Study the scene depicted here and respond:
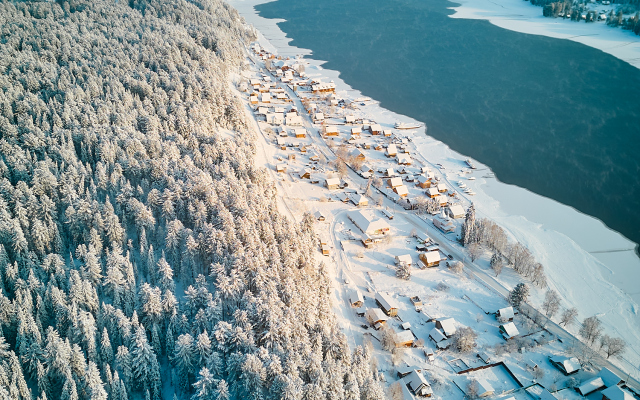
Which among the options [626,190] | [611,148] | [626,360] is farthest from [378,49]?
[626,360]

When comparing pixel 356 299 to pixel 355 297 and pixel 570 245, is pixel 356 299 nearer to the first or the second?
pixel 355 297

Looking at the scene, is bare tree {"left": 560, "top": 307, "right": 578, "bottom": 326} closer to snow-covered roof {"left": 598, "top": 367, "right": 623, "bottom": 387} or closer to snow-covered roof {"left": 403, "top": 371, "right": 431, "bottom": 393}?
snow-covered roof {"left": 598, "top": 367, "right": 623, "bottom": 387}

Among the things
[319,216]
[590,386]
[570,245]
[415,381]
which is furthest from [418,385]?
[570,245]

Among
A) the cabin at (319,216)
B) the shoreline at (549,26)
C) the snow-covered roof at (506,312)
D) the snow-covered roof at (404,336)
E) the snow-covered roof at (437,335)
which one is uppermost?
the shoreline at (549,26)

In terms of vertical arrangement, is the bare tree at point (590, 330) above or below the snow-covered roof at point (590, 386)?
above

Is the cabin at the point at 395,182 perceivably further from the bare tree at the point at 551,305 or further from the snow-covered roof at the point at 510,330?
the snow-covered roof at the point at 510,330

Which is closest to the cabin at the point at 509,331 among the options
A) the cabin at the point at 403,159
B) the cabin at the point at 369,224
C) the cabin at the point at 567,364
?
the cabin at the point at 567,364

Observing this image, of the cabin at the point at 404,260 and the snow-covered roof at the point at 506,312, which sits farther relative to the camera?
the cabin at the point at 404,260
